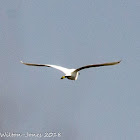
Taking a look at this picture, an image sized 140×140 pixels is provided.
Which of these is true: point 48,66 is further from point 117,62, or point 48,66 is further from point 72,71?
point 117,62

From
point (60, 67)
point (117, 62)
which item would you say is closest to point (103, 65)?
point (117, 62)

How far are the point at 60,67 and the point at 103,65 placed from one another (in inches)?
687

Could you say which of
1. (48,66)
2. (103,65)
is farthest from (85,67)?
(48,66)

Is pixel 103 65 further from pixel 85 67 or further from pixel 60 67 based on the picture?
pixel 60 67

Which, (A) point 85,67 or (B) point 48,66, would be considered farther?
(B) point 48,66

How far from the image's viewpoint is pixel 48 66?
183m

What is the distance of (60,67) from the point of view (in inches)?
6978

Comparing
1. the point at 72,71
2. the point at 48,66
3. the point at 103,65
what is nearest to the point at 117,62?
the point at 103,65

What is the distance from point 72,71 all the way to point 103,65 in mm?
11265

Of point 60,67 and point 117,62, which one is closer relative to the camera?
point 117,62

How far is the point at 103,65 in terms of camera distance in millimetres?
165500

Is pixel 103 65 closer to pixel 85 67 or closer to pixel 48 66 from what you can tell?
pixel 85 67

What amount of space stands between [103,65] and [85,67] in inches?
224

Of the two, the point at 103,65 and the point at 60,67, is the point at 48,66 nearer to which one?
the point at 60,67
